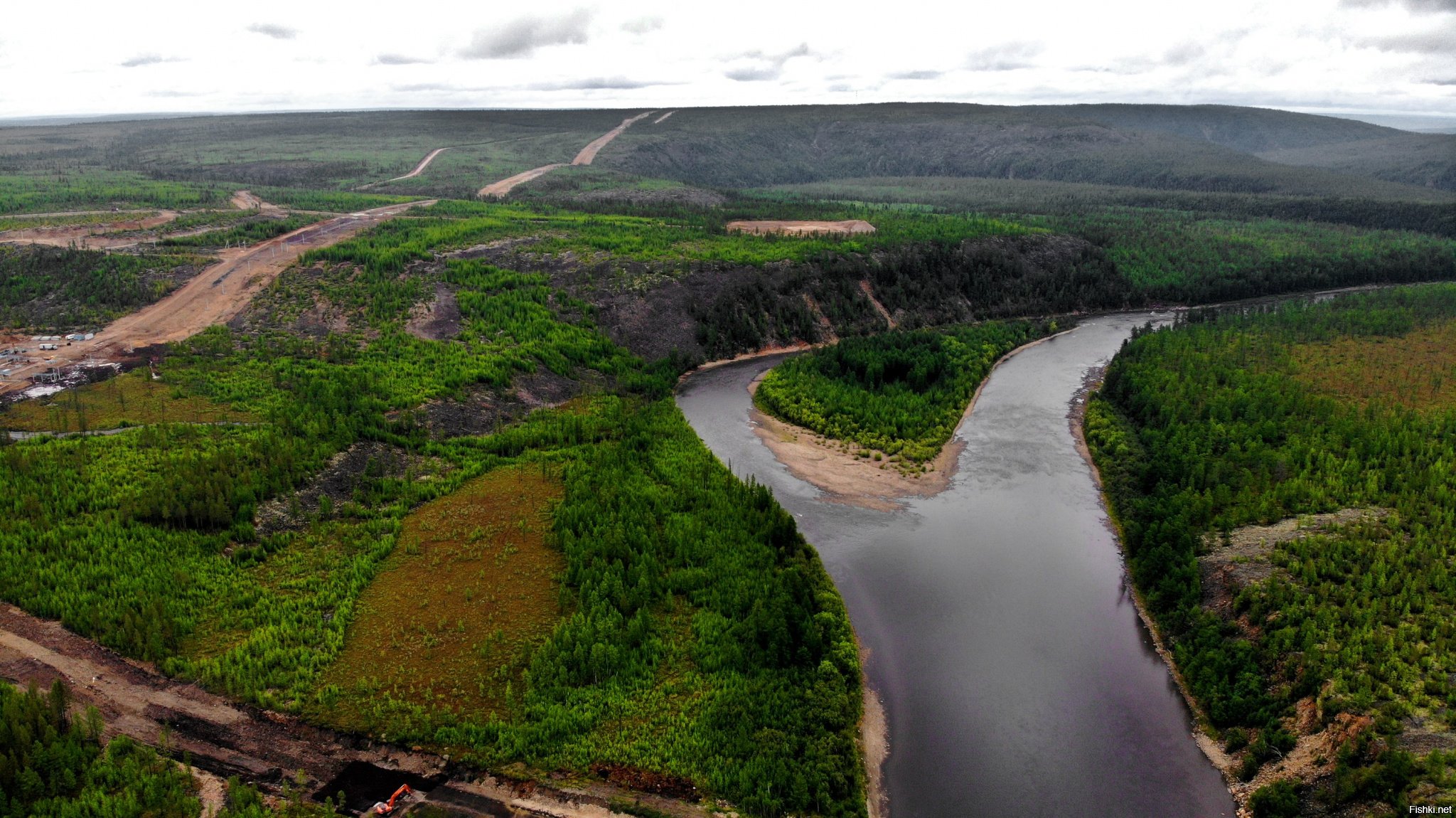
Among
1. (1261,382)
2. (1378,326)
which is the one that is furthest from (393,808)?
(1378,326)

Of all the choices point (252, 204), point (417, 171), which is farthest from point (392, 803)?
point (417, 171)

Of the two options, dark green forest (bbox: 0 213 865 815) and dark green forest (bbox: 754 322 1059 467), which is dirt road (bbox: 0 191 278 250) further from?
dark green forest (bbox: 754 322 1059 467)

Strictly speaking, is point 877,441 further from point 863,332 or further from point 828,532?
point 863,332

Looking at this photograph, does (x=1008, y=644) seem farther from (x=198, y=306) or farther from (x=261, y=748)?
(x=198, y=306)

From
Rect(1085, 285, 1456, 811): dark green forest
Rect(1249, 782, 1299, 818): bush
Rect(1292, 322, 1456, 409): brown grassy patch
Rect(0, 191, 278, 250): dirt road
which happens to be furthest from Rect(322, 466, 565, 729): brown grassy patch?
Rect(0, 191, 278, 250): dirt road

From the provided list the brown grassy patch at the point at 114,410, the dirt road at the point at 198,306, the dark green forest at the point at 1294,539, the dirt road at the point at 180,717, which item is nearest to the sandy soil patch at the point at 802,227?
the dark green forest at the point at 1294,539

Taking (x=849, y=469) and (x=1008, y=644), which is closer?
(x=1008, y=644)
